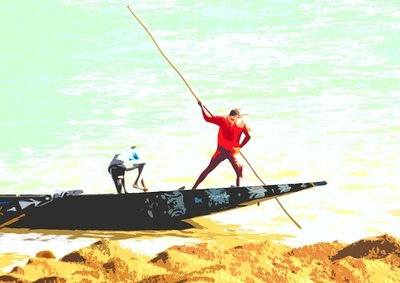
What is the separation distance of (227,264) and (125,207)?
322cm

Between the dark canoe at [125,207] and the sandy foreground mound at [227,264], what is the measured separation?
5.37ft

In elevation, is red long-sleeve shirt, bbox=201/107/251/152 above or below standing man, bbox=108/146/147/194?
above

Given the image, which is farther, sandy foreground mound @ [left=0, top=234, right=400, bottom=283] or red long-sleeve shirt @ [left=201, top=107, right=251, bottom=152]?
red long-sleeve shirt @ [left=201, top=107, right=251, bottom=152]

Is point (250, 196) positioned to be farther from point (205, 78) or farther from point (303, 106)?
point (205, 78)

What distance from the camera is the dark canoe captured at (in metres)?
13.5

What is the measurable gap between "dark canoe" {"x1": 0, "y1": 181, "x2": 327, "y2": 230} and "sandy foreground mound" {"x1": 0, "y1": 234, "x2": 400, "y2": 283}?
64.5 inches

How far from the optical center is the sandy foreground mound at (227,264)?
10.2 meters

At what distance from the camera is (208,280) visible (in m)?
9.78

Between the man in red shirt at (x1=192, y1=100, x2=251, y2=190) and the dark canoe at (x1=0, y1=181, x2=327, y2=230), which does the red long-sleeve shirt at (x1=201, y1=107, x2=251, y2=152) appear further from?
the dark canoe at (x1=0, y1=181, x2=327, y2=230)

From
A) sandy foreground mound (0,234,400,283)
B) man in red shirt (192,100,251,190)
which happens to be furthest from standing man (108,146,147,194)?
sandy foreground mound (0,234,400,283)

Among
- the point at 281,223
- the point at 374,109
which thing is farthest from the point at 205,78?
the point at 281,223

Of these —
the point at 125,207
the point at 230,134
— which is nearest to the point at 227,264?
the point at 125,207

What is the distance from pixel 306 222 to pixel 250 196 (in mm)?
1244

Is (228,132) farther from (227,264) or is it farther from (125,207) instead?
(227,264)
